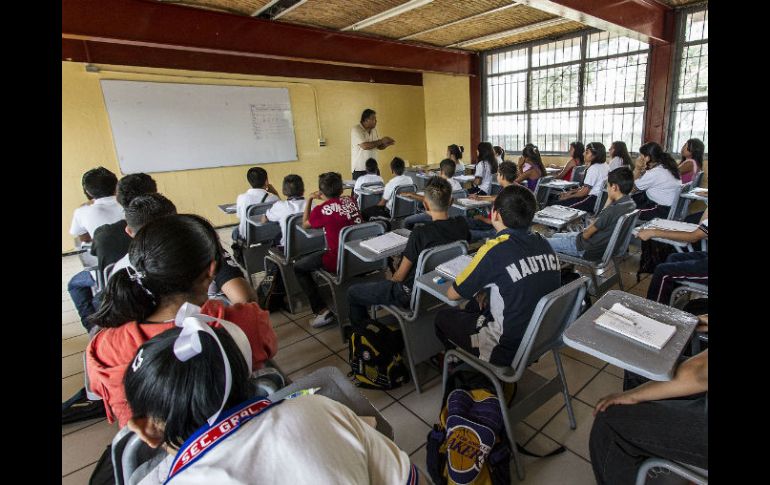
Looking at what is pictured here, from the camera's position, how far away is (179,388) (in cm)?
63

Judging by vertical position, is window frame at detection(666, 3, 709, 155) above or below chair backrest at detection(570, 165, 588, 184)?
above

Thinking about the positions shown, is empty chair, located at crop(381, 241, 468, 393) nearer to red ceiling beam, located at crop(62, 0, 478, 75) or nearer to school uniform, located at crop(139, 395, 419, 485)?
school uniform, located at crop(139, 395, 419, 485)

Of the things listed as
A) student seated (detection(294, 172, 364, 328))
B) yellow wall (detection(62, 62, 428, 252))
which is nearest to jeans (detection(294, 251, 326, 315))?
student seated (detection(294, 172, 364, 328))

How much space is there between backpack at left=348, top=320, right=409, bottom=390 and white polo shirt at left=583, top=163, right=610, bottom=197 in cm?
319

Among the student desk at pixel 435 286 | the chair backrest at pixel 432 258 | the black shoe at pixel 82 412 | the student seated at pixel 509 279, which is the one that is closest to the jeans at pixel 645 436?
the student seated at pixel 509 279

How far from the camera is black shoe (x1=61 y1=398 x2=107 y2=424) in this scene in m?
1.90

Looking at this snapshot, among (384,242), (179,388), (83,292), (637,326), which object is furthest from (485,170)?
(179,388)

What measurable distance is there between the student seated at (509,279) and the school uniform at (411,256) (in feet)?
1.63

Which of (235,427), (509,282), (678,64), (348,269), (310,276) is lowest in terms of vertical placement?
(310,276)

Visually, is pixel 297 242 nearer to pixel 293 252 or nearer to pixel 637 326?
pixel 293 252

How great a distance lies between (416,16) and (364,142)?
1813 millimetres

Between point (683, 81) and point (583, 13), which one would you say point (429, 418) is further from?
point (683, 81)

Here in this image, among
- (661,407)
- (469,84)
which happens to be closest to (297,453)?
(661,407)
